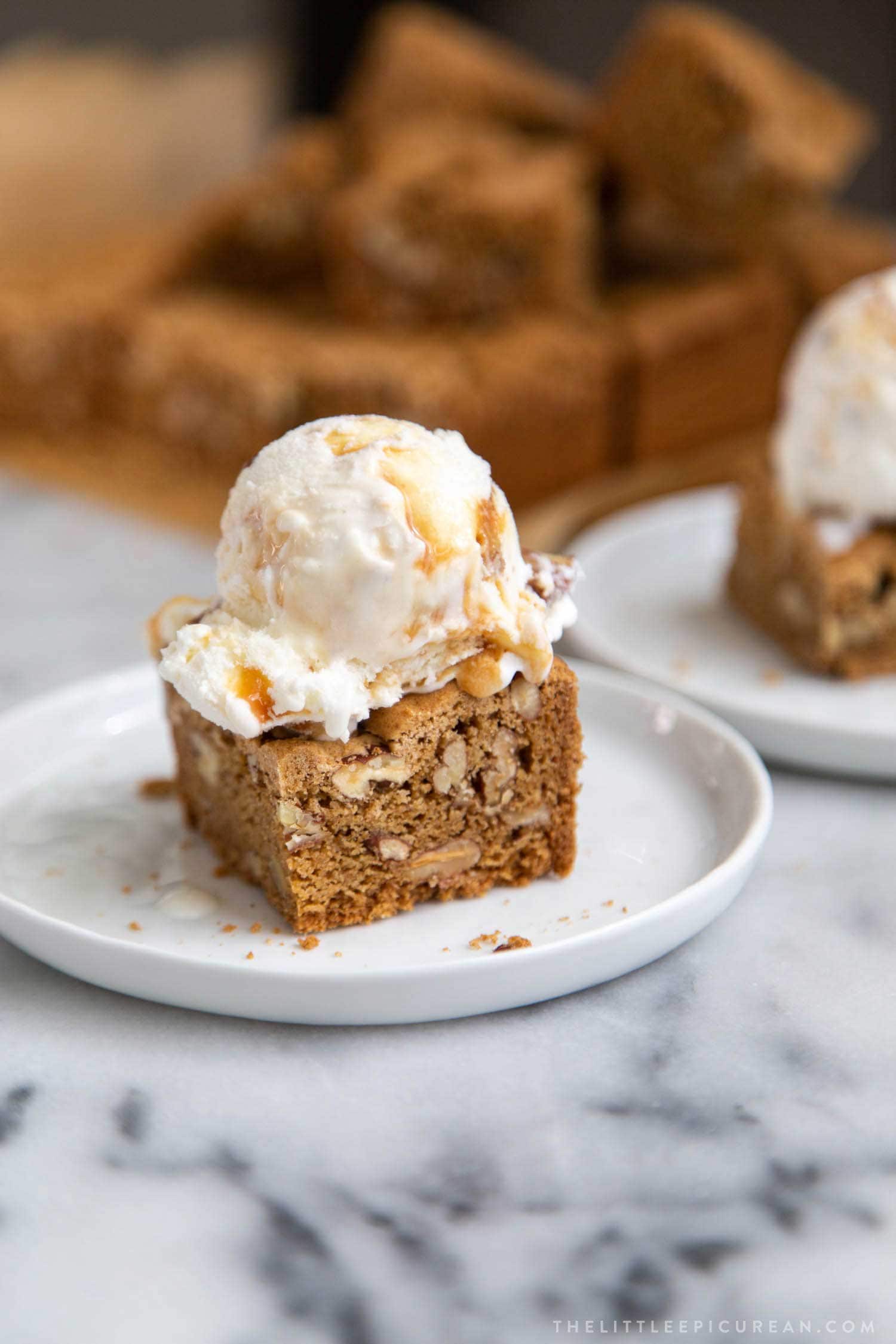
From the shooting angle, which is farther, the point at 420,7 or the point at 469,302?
the point at 420,7

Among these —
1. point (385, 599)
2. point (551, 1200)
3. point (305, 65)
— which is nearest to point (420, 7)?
point (305, 65)

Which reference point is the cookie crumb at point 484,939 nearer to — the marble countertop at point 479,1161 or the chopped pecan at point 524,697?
the marble countertop at point 479,1161

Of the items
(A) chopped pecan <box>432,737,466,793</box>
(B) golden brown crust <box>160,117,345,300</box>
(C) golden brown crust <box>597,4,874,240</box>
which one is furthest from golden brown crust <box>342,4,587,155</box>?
(A) chopped pecan <box>432,737,466,793</box>

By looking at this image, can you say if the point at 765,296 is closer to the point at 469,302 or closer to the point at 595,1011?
the point at 469,302

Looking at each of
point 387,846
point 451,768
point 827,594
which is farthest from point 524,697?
point 827,594

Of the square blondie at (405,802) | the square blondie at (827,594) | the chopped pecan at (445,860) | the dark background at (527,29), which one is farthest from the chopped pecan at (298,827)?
the dark background at (527,29)

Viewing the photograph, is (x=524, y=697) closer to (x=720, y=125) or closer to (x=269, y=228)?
(x=720, y=125)
